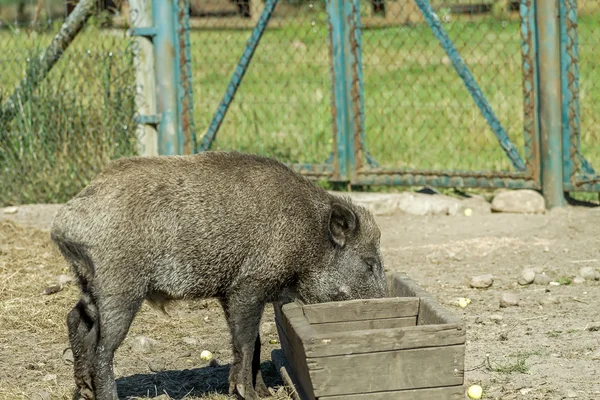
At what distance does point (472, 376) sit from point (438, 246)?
2.63m

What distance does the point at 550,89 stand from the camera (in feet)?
25.1

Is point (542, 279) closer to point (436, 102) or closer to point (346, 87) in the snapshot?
point (346, 87)

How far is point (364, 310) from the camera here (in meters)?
4.69

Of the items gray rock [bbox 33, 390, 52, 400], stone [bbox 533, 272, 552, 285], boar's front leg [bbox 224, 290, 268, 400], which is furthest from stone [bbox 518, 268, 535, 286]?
gray rock [bbox 33, 390, 52, 400]

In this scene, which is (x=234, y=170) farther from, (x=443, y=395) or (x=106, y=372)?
(x=443, y=395)

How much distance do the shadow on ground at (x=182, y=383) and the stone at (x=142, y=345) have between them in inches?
13.8

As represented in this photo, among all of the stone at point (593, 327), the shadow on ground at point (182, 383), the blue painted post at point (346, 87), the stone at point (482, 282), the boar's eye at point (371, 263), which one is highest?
the blue painted post at point (346, 87)

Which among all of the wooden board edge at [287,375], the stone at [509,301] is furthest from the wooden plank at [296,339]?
the stone at [509,301]

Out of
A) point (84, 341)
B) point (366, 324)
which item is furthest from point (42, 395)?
point (366, 324)

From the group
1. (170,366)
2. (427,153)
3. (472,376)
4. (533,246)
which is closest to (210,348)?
(170,366)

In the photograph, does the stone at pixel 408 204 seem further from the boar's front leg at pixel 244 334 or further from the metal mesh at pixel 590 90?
the boar's front leg at pixel 244 334

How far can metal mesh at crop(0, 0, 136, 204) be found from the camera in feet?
28.2

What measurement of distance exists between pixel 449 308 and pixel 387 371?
2060 mm

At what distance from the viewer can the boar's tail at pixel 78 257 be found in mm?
→ 4508
